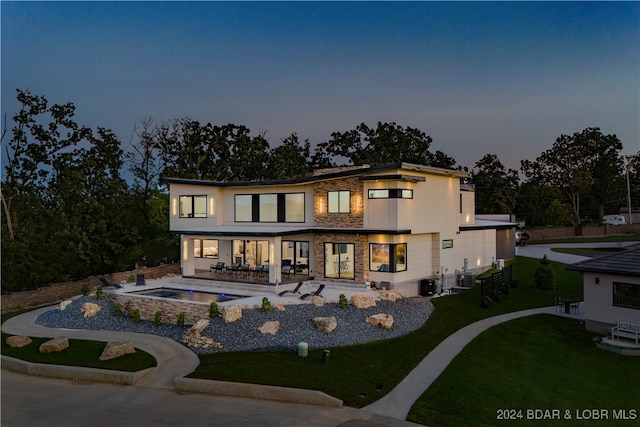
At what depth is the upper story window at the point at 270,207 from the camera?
2730 cm

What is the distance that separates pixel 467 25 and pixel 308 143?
33629mm

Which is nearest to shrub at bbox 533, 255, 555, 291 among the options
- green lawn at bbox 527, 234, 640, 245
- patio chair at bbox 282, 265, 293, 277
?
patio chair at bbox 282, 265, 293, 277

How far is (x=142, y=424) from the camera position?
989cm

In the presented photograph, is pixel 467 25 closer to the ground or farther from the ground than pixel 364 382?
farther from the ground

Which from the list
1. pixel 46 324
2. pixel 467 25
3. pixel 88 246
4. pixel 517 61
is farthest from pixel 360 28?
pixel 46 324

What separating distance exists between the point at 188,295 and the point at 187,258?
14.8 feet

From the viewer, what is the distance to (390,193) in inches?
910

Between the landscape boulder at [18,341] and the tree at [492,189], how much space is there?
53.0 meters

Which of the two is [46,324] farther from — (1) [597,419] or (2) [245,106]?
(2) [245,106]

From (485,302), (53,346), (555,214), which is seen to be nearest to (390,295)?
(485,302)

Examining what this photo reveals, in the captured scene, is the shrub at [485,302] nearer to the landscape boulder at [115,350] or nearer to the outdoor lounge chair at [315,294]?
the outdoor lounge chair at [315,294]

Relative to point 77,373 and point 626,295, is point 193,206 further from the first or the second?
Answer: point 626,295

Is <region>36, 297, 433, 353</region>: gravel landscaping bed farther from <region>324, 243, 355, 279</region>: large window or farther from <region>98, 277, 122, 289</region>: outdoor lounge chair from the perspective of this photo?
<region>324, 243, 355, 279</region>: large window

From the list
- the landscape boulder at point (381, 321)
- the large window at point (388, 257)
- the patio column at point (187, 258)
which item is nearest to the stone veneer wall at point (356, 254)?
the large window at point (388, 257)
